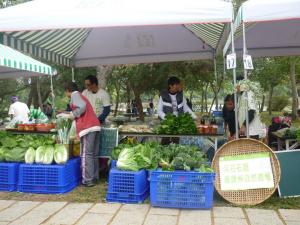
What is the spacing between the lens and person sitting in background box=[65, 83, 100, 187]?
6.03 m

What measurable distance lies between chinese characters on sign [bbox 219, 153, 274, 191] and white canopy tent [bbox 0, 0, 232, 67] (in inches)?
75.0

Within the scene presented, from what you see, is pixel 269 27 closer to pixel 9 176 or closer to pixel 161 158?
pixel 161 158

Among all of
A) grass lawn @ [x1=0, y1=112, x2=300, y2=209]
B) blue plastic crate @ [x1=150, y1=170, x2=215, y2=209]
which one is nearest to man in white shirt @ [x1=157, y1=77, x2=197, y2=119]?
grass lawn @ [x1=0, y1=112, x2=300, y2=209]

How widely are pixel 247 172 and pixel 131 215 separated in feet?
5.52

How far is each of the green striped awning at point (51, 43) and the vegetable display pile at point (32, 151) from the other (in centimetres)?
174

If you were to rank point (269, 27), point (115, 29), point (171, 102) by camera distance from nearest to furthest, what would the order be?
point (171, 102) < point (269, 27) < point (115, 29)

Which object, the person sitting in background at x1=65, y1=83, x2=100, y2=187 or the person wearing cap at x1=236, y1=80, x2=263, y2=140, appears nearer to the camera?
the person wearing cap at x1=236, y1=80, x2=263, y2=140

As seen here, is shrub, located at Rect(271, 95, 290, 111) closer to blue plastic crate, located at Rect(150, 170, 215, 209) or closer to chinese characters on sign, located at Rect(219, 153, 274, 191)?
chinese characters on sign, located at Rect(219, 153, 274, 191)

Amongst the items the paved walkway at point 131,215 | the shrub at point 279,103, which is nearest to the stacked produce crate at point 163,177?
the paved walkway at point 131,215

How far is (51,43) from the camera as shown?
8.37m

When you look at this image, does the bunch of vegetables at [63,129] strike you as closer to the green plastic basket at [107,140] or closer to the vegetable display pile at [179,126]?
the green plastic basket at [107,140]

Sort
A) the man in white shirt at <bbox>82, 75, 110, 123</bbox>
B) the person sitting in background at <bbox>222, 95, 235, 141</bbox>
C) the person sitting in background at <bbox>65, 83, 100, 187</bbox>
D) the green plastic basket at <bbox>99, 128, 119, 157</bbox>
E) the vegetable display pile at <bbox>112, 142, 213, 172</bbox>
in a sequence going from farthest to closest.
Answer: the person sitting in background at <bbox>222, 95, 235, 141</bbox> → the man in white shirt at <bbox>82, 75, 110, 123</bbox> → the green plastic basket at <bbox>99, 128, 119, 157</bbox> → the person sitting in background at <bbox>65, 83, 100, 187</bbox> → the vegetable display pile at <bbox>112, 142, 213, 172</bbox>

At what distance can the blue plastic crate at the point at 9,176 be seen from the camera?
5940 millimetres

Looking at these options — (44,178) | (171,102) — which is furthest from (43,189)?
(171,102)
